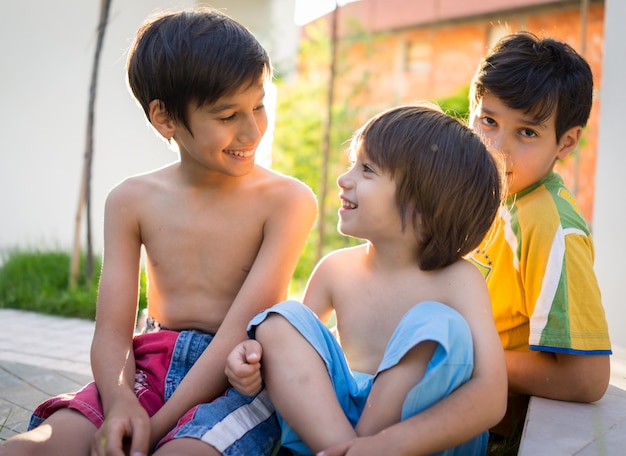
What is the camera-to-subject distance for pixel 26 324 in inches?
181

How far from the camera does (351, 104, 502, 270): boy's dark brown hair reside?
77.7 inches

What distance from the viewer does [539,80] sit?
2400 millimetres

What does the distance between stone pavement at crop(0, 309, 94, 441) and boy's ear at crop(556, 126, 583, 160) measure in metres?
1.97

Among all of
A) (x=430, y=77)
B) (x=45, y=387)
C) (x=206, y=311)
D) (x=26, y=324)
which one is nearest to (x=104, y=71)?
(x=26, y=324)

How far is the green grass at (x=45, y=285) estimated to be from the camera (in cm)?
504

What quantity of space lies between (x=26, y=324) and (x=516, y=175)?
338cm

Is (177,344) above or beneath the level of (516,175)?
beneath

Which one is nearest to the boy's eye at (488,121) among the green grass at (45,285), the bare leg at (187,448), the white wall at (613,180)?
the bare leg at (187,448)

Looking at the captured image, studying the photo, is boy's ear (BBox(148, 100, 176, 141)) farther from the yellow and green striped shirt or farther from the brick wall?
the brick wall

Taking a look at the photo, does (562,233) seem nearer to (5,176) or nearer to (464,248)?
(464,248)

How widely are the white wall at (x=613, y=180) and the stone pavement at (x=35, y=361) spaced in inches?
104

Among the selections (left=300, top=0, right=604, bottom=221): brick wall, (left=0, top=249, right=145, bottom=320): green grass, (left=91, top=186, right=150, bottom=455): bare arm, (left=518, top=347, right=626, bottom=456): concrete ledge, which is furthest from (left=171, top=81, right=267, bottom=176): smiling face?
(left=300, top=0, right=604, bottom=221): brick wall

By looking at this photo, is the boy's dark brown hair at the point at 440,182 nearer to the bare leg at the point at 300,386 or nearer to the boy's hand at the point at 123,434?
the bare leg at the point at 300,386

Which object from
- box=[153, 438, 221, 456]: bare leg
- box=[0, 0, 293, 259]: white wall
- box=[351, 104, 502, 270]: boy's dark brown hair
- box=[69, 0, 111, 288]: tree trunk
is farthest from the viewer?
box=[0, 0, 293, 259]: white wall
